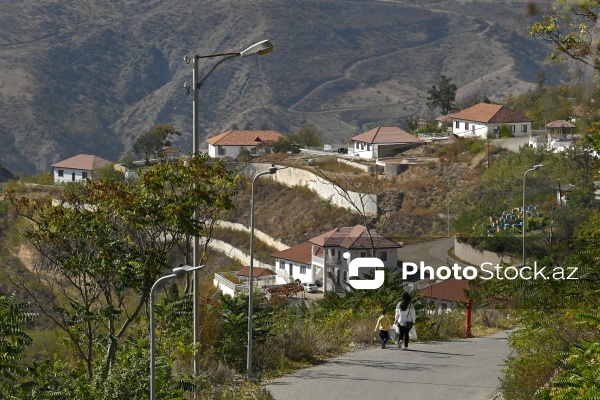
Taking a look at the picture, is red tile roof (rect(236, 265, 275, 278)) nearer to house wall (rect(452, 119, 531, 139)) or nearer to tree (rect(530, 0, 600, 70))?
house wall (rect(452, 119, 531, 139))

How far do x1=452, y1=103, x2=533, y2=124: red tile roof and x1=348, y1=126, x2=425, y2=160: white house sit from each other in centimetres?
428

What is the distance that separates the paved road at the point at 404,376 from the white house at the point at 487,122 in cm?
4266

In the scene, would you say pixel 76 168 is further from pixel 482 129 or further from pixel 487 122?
pixel 487 122

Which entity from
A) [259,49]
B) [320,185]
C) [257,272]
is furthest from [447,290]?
[320,185]

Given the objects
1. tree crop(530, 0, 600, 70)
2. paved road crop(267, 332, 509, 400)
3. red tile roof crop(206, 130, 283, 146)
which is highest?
red tile roof crop(206, 130, 283, 146)

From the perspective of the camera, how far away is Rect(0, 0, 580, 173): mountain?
15100 cm

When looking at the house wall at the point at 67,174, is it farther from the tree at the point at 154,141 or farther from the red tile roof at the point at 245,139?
the red tile roof at the point at 245,139

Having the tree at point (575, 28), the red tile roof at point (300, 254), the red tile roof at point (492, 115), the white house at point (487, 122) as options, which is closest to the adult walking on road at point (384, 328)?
the tree at point (575, 28)

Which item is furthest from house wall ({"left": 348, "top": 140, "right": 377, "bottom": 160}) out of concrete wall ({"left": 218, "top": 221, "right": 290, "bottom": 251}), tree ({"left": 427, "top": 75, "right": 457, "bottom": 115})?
tree ({"left": 427, "top": 75, "right": 457, "bottom": 115})

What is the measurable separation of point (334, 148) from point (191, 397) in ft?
230

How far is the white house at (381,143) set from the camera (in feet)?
240

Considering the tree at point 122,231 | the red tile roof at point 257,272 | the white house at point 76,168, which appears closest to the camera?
the tree at point 122,231

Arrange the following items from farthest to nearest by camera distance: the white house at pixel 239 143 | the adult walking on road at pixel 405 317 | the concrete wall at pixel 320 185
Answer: the white house at pixel 239 143
the concrete wall at pixel 320 185
the adult walking on road at pixel 405 317

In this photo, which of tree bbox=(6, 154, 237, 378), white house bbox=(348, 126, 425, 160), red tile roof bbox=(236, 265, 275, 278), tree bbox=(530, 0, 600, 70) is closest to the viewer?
tree bbox=(530, 0, 600, 70)
